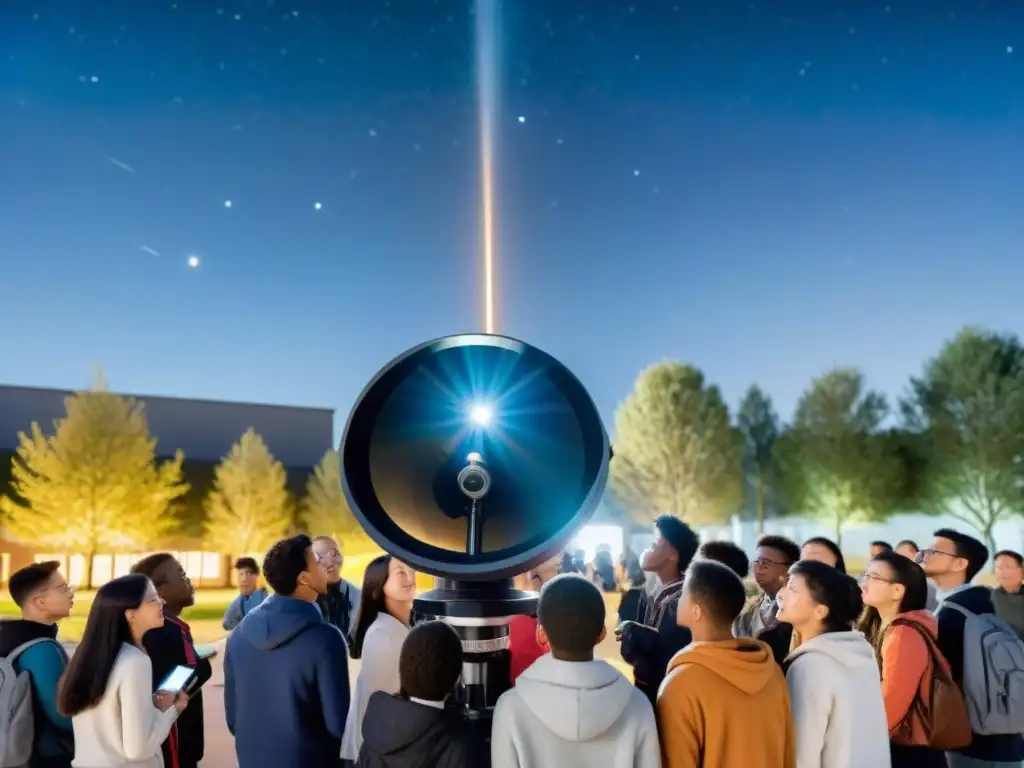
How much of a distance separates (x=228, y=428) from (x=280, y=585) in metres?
33.9

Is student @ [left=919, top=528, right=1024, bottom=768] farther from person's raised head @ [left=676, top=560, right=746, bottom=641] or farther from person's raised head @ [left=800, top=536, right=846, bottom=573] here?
person's raised head @ [left=676, top=560, right=746, bottom=641]

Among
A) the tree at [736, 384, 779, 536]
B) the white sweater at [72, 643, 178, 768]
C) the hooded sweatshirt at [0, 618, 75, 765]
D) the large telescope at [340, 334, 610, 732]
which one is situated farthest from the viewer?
the tree at [736, 384, 779, 536]

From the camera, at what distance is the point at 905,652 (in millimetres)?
3523

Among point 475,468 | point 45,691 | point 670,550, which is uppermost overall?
point 475,468

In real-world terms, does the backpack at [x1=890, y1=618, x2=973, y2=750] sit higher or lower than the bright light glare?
lower

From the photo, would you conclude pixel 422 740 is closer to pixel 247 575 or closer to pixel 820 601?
pixel 820 601

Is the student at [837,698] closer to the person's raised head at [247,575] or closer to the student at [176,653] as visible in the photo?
the student at [176,653]

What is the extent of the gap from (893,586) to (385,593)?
7.70ft

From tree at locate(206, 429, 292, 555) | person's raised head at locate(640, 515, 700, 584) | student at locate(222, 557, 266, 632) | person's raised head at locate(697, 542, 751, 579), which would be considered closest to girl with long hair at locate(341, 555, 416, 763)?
person's raised head at locate(640, 515, 700, 584)

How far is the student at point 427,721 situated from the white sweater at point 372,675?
703 mm

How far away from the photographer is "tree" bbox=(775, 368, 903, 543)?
3303 cm

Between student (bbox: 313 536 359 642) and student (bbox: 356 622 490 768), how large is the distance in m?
2.98

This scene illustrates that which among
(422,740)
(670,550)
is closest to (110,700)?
(422,740)

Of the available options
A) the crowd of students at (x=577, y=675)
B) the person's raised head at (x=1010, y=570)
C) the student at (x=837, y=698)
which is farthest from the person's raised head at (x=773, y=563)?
the person's raised head at (x=1010, y=570)
